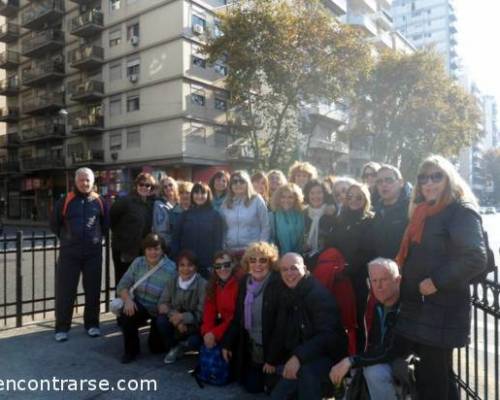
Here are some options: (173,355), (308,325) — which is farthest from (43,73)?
(308,325)

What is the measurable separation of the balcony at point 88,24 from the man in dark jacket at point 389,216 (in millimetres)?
32565

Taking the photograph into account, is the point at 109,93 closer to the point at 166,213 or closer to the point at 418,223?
the point at 166,213

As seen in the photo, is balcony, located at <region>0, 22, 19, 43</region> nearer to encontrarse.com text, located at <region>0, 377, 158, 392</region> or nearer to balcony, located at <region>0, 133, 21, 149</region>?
balcony, located at <region>0, 133, 21, 149</region>

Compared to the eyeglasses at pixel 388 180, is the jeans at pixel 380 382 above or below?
below

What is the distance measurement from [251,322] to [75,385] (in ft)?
5.57

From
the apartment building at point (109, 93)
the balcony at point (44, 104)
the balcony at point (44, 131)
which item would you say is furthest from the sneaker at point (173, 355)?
the balcony at point (44, 104)

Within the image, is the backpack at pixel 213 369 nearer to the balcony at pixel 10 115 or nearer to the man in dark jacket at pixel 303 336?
the man in dark jacket at pixel 303 336

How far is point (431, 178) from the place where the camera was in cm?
299

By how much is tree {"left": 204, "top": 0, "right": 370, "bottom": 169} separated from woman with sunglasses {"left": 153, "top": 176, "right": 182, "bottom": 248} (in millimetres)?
15761

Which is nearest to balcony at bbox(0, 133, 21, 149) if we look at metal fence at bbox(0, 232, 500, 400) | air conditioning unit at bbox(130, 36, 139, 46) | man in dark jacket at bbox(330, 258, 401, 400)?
air conditioning unit at bbox(130, 36, 139, 46)

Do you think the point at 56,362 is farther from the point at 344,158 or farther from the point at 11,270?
the point at 344,158

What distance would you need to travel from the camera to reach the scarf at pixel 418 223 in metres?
2.90

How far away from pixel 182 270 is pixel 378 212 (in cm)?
212

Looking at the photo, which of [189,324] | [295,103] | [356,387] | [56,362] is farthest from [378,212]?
[295,103]
